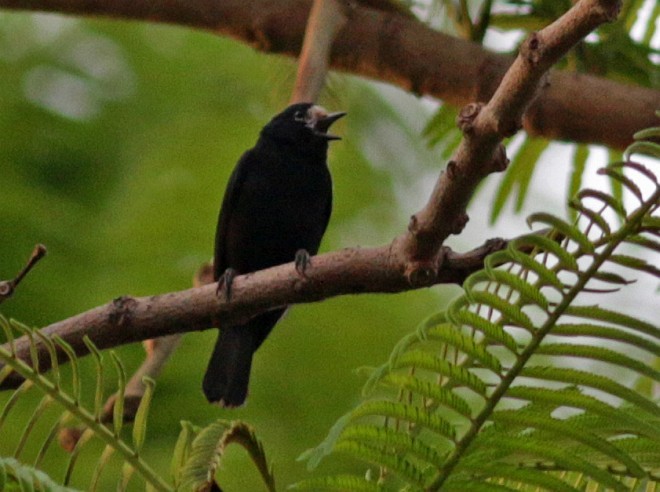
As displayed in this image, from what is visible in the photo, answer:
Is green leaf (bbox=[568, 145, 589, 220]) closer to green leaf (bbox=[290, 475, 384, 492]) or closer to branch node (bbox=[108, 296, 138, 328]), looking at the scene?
branch node (bbox=[108, 296, 138, 328])

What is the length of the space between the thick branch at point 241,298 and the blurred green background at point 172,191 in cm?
90

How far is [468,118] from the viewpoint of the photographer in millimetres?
1697

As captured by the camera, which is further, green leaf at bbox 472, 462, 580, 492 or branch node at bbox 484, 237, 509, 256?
branch node at bbox 484, 237, 509, 256

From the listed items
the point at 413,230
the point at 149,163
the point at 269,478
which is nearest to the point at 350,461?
the point at 413,230

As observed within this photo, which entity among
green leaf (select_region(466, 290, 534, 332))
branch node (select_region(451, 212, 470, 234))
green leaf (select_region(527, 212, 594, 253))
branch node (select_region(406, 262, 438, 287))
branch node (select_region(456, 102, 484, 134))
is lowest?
green leaf (select_region(466, 290, 534, 332))

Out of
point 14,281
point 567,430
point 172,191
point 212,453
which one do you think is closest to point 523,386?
point 567,430

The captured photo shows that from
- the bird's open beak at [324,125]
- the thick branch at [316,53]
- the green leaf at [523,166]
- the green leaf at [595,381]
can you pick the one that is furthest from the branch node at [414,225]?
the bird's open beak at [324,125]

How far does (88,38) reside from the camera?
5.28m

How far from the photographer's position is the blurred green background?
3.55 metres

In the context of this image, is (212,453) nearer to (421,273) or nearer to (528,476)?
(528,476)

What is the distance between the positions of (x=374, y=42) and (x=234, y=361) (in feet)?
3.47

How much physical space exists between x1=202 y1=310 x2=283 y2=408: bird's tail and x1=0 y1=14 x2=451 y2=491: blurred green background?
0.24 ft

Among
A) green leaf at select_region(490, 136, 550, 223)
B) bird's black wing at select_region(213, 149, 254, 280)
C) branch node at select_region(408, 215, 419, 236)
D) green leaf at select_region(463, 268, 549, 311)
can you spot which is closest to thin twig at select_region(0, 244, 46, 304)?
branch node at select_region(408, 215, 419, 236)

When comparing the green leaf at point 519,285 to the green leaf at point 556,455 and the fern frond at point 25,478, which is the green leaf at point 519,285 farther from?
the fern frond at point 25,478
